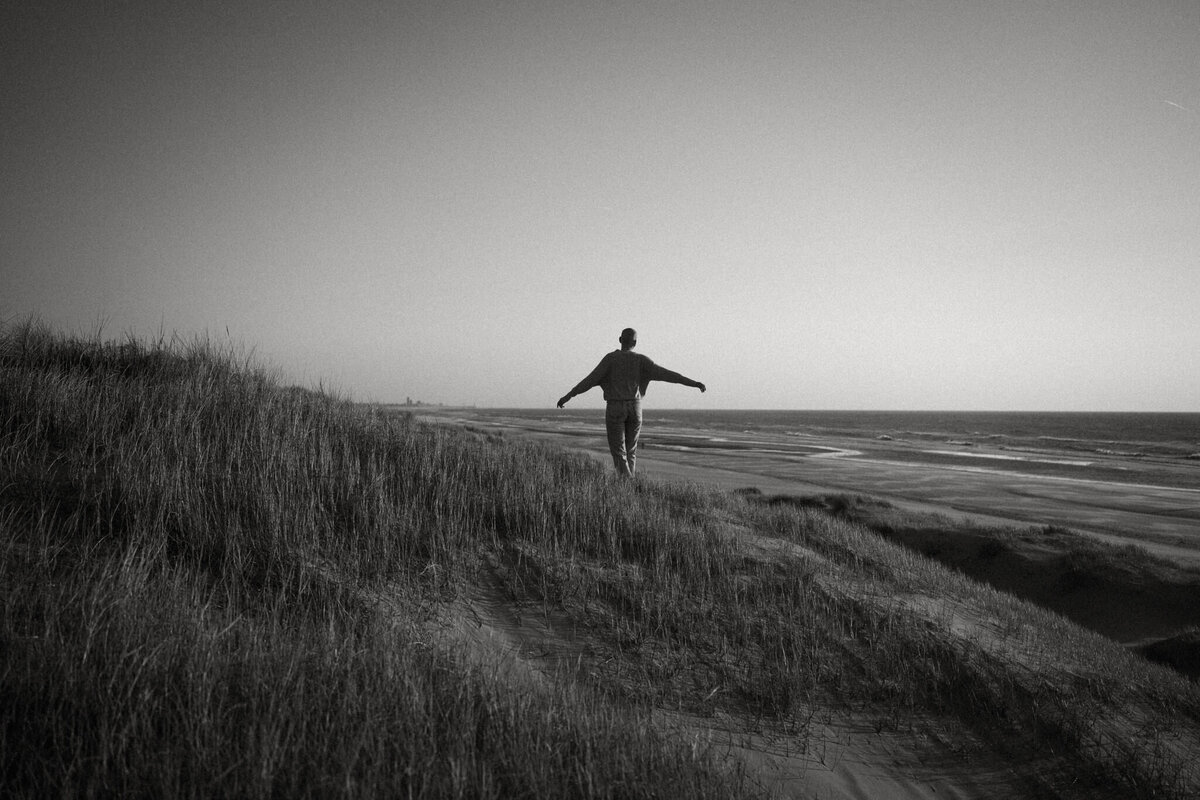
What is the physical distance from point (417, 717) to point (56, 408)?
5.72 m

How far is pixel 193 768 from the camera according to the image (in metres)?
Result: 1.96

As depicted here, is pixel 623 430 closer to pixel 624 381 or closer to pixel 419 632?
pixel 624 381

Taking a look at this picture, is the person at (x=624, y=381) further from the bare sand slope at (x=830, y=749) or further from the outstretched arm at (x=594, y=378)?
the bare sand slope at (x=830, y=749)

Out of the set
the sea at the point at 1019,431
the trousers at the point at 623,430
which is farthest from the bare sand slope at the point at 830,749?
the sea at the point at 1019,431

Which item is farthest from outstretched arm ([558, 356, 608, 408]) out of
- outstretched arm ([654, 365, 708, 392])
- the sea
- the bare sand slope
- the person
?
the sea

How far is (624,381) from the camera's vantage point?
30.5ft

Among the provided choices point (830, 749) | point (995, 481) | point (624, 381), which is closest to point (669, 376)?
point (624, 381)

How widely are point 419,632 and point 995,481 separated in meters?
20.5

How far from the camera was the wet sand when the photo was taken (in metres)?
11.9

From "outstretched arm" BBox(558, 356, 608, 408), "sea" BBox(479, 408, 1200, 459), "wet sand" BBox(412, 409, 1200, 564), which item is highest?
"outstretched arm" BBox(558, 356, 608, 408)

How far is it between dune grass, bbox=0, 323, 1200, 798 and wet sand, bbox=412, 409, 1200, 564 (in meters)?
5.65

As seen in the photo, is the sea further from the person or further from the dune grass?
the dune grass

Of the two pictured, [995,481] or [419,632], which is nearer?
[419,632]

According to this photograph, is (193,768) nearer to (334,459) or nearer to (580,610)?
(580,610)
